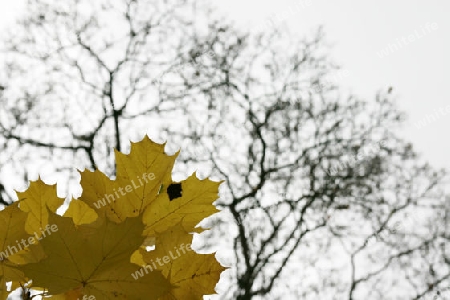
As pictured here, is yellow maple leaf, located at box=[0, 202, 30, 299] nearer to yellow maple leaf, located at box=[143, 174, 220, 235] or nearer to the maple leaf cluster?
the maple leaf cluster

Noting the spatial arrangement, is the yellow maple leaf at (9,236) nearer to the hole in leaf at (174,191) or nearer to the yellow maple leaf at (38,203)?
the yellow maple leaf at (38,203)

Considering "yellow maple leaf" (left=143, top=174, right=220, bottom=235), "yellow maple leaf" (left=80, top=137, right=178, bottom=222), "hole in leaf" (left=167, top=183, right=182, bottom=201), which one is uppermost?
"yellow maple leaf" (left=80, top=137, right=178, bottom=222)

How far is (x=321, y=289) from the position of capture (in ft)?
29.6

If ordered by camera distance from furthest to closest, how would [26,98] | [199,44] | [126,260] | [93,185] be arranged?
[199,44] → [26,98] → [93,185] → [126,260]

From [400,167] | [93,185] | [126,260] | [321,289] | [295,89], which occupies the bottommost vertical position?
[126,260]

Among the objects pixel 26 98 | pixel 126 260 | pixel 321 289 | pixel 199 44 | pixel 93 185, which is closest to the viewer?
pixel 126 260

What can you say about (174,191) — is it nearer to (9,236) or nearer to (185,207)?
(185,207)

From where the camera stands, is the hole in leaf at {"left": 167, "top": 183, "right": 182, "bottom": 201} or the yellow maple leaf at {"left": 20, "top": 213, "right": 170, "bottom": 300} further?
the hole in leaf at {"left": 167, "top": 183, "right": 182, "bottom": 201}

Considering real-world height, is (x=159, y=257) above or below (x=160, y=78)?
below

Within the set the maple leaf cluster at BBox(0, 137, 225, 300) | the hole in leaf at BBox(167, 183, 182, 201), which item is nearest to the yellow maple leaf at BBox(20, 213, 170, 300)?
the maple leaf cluster at BBox(0, 137, 225, 300)

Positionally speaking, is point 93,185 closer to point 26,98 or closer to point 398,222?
point 26,98

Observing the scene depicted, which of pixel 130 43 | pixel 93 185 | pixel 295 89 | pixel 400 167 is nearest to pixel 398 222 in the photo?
pixel 400 167

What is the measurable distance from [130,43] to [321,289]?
593 cm

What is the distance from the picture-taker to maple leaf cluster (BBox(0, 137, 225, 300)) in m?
0.47
